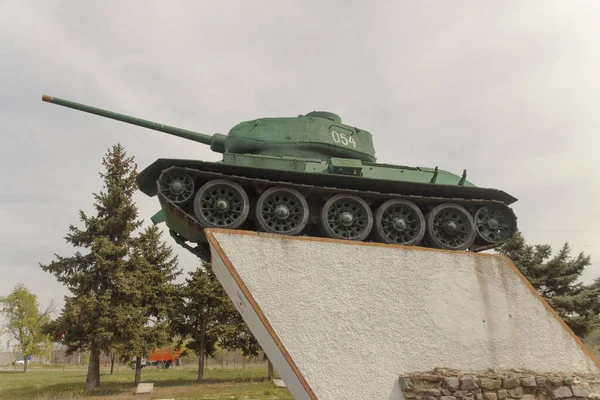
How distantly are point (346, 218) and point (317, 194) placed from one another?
0.82m

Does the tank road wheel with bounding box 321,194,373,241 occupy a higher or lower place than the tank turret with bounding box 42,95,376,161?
lower

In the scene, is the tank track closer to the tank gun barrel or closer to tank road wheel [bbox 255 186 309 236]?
tank road wheel [bbox 255 186 309 236]

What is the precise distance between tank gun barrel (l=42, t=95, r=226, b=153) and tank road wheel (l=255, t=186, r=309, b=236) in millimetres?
3070

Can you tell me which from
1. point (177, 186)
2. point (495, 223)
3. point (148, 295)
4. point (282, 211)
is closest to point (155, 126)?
point (177, 186)

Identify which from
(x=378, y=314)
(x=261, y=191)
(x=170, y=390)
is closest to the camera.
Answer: (x=378, y=314)

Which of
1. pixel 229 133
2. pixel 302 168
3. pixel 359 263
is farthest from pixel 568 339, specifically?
pixel 229 133

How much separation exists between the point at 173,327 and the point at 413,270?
60.0 ft

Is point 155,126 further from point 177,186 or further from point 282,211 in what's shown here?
point 282,211

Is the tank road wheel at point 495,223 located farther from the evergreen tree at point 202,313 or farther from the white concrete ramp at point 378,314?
the evergreen tree at point 202,313

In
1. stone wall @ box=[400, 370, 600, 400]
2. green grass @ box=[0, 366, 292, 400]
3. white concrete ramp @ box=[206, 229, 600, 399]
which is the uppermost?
white concrete ramp @ box=[206, 229, 600, 399]

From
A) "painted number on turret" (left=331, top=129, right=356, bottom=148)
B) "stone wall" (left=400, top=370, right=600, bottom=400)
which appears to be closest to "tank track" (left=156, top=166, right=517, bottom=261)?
"painted number on turret" (left=331, top=129, right=356, bottom=148)

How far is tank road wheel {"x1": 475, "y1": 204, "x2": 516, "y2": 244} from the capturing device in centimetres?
961

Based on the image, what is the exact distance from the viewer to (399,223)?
9.04m

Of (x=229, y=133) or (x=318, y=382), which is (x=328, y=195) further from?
(x=318, y=382)
